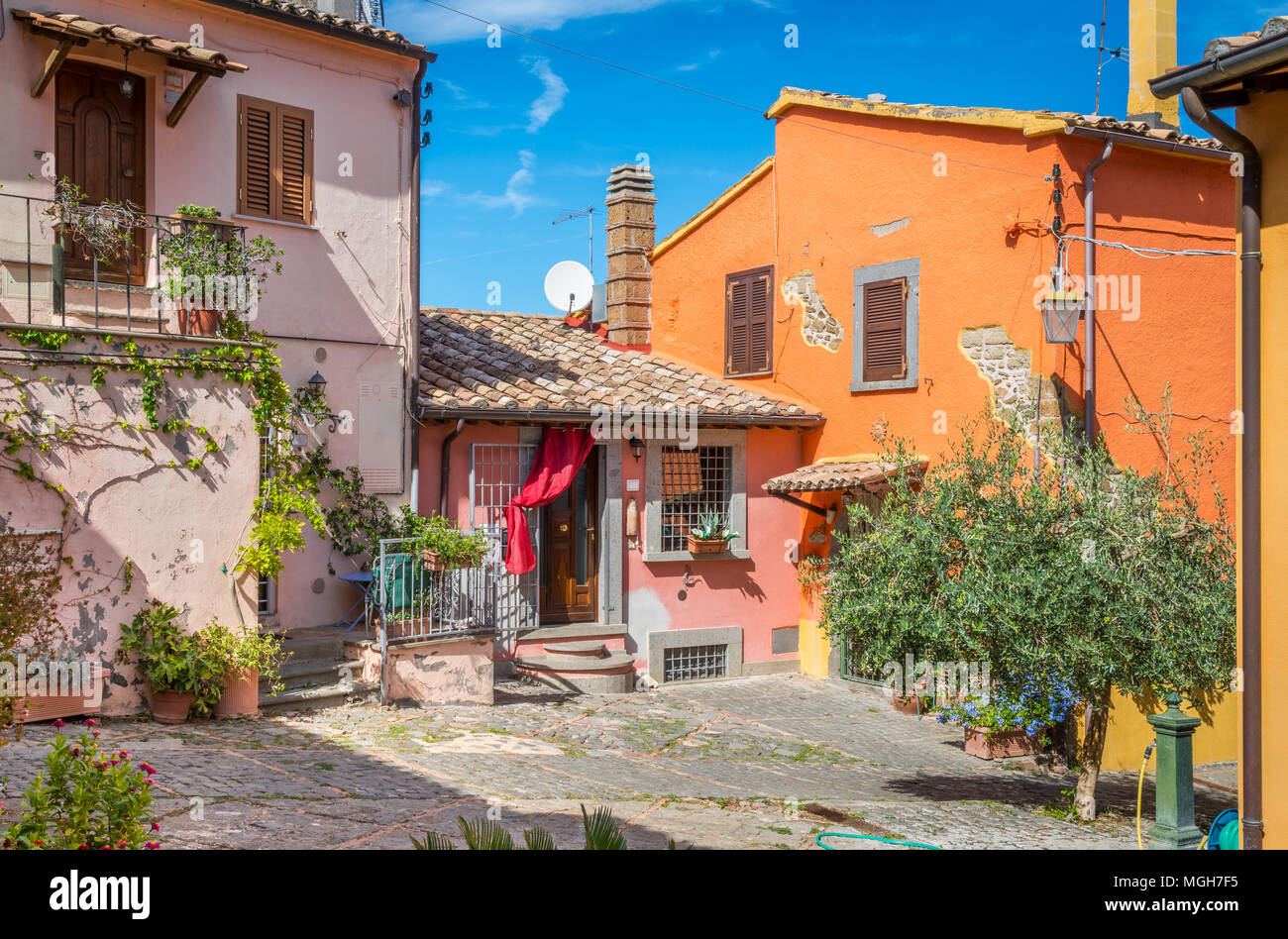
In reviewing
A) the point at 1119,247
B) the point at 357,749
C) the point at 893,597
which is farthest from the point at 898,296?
the point at 357,749

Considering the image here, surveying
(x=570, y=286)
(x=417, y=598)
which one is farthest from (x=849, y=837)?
(x=570, y=286)

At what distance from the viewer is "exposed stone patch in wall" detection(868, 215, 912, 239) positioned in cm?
1328

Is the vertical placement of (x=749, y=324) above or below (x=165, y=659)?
above

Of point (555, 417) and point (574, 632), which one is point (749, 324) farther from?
point (574, 632)

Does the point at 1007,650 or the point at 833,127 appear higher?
the point at 833,127

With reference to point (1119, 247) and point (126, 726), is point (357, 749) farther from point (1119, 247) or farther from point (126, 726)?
point (1119, 247)

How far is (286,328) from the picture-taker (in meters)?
11.7

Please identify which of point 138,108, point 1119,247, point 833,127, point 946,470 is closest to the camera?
point 946,470

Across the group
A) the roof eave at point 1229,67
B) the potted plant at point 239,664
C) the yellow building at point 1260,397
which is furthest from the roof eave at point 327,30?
the yellow building at point 1260,397

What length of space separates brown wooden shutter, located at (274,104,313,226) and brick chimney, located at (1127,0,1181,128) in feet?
33.1

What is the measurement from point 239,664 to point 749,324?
30.0ft

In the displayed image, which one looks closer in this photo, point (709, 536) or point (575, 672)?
point (575, 672)

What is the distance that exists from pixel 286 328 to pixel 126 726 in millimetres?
4717

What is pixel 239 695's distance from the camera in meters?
9.54
